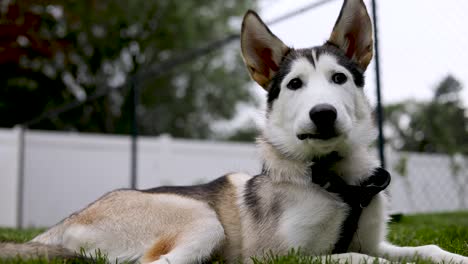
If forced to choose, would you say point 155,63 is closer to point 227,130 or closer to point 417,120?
point 227,130

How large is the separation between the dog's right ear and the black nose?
2.21 feet

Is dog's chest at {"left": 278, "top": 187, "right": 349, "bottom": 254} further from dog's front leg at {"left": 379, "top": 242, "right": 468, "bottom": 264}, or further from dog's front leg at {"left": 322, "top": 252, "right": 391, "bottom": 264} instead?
dog's front leg at {"left": 379, "top": 242, "right": 468, "bottom": 264}

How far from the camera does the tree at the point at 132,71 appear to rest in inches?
688

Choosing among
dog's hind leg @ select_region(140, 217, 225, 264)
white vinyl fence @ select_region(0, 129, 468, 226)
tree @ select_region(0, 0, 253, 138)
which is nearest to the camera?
dog's hind leg @ select_region(140, 217, 225, 264)

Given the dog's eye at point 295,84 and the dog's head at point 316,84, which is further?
the dog's eye at point 295,84

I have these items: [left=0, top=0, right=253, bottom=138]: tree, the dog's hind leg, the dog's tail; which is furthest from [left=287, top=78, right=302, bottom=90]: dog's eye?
[left=0, top=0, right=253, bottom=138]: tree

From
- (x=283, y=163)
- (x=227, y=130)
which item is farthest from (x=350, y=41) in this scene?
(x=227, y=130)

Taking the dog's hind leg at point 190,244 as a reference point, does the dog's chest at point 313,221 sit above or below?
above

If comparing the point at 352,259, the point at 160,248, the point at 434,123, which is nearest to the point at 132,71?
the point at 434,123

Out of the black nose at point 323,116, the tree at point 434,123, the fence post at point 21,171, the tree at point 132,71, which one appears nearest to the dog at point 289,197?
the black nose at point 323,116

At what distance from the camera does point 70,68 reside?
59.7 feet

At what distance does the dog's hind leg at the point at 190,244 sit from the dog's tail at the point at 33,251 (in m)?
0.40

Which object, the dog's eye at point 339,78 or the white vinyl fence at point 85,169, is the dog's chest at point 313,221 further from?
the white vinyl fence at point 85,169

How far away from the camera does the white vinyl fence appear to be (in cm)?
1093
